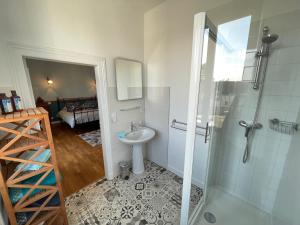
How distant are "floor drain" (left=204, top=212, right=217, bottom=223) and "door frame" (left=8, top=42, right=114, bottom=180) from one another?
158 cm

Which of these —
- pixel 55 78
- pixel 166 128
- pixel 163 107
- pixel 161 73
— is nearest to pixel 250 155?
pixel 166 128

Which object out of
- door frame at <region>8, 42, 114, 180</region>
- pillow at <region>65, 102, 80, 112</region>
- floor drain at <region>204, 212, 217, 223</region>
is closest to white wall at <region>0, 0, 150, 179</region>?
door frame at <region>8, 42, 114, 180</region>

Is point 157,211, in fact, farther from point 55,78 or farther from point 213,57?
point 55,78

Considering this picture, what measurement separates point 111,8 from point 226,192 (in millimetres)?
3065

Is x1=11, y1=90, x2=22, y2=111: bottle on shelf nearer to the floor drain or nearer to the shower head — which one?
the floor drain

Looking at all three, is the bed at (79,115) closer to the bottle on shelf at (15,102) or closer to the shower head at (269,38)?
the bottle on shelf at (15,102)

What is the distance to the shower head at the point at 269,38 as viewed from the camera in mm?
1292

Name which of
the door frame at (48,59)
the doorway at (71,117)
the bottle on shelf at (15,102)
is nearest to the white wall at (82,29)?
the door frame at (48,59)

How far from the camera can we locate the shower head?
1292 mm

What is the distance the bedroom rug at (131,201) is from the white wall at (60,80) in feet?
15.2

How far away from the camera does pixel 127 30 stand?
2.03 m

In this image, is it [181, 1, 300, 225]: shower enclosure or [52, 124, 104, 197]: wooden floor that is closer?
[181, 1, 300, 225]: shower enclosure

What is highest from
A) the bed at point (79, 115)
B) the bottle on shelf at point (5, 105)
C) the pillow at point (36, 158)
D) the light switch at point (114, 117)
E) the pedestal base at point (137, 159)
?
the bottle on shelf at point (5, 105)

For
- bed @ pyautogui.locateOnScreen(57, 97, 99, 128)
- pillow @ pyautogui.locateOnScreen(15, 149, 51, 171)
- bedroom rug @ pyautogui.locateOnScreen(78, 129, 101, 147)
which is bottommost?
bedroom rug @ pyautogui.locateOnScreen(78, 129, 101, 147)
